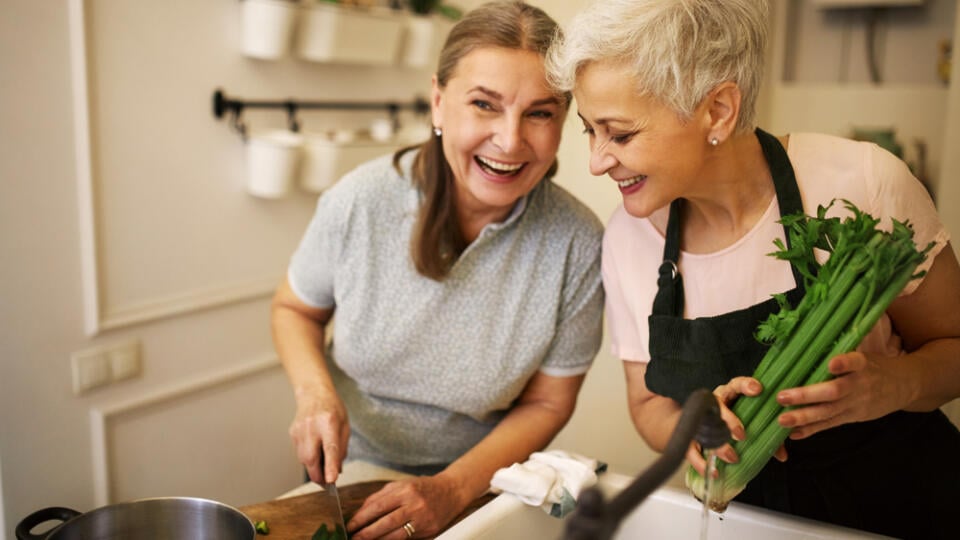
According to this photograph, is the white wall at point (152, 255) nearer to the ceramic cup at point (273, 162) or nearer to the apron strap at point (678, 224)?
the ceramic cup at point (273, 162)

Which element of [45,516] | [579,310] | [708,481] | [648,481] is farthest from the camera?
[579,310]

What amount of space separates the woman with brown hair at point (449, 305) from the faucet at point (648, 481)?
69 centimetres

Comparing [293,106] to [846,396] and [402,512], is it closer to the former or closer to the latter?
[402,512]

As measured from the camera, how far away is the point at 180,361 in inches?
97.3

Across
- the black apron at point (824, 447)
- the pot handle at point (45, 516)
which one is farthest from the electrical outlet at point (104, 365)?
the black apron at point (824, 447)

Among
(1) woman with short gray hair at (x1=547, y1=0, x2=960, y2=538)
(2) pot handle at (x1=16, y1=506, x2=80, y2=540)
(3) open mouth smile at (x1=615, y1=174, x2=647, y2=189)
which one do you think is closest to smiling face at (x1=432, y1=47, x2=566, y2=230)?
(1) woman with short gray hair at (x1=547, y1=0, x2=960, y2=538)

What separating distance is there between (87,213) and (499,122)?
1.20 meters

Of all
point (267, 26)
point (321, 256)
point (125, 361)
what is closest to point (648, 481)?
point (321, 256)

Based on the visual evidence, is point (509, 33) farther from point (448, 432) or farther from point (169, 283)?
point (169, 283)

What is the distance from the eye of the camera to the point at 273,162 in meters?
2.49

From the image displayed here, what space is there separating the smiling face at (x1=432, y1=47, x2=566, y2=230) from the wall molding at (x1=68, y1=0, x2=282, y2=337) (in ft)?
3.33

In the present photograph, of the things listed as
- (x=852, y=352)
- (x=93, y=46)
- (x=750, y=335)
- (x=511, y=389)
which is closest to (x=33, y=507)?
(x=93, y=46)

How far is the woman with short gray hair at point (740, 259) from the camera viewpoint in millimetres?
1148

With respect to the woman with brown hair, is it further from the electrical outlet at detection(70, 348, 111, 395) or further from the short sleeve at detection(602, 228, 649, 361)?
the electrical outlet at detection(70, 348, 111, 395)
